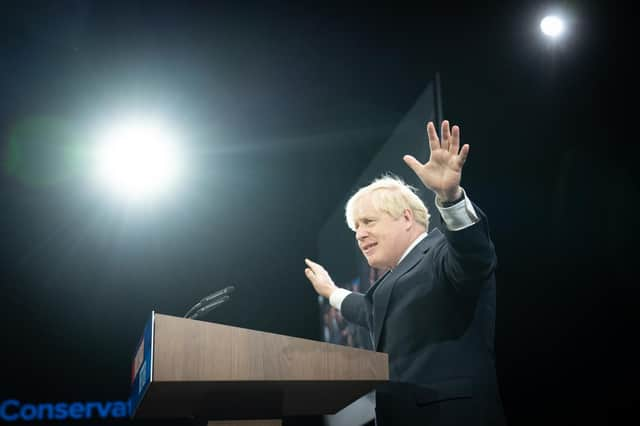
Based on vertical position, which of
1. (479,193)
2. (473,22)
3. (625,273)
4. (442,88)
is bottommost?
(625,273)

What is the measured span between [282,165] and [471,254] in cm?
328

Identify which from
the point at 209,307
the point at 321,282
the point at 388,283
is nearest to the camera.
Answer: the point at 209,307

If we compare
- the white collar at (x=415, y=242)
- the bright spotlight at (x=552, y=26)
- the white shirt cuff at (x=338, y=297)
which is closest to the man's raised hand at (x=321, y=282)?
the white shirt cuff at (x=338, y=297)

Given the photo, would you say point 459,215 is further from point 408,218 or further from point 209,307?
point 209,307

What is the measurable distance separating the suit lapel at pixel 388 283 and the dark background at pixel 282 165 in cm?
57

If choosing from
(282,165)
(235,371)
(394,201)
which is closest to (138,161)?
(282,165)

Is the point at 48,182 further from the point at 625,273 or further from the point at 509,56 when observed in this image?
the point at 625,273

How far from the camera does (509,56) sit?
2.90m

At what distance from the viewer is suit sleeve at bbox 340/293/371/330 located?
258 centimetres

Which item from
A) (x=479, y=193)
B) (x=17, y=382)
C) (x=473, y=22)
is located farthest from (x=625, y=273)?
(x=17, y=382)

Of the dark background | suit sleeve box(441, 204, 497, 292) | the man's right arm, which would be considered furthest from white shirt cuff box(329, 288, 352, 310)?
suit sleeve box(441, 204, 497, 292)

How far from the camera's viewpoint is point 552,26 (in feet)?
9.37

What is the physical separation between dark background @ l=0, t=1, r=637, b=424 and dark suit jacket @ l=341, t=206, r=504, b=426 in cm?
64

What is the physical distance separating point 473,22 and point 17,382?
481 cm
